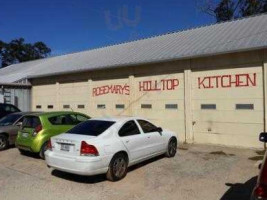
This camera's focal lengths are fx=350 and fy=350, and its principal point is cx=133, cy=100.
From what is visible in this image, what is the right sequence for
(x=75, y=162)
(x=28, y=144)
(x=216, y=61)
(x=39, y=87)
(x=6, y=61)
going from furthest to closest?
(x=6, y=61) < (x=39, y=87) < (x=216, y=61) < (x=28, y=144) < (x=75, y=162)

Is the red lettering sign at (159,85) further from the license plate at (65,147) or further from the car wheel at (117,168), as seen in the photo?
the license plate at (65,147)

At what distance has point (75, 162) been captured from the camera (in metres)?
8.01

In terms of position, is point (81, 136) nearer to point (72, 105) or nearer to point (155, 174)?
point (155, 174)

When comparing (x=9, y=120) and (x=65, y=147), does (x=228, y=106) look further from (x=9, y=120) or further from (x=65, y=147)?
Answer: (x=9, y=120)

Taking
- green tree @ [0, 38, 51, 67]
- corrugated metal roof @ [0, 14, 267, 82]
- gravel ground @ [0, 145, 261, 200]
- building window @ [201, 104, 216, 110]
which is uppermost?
green tree @ [0, 38, 51, 67]

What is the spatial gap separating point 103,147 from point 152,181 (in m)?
1.44

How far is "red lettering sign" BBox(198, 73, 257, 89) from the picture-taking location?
12414 millimetres

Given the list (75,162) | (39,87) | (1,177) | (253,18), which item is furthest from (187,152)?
(39,87)

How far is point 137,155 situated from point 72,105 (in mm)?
11323

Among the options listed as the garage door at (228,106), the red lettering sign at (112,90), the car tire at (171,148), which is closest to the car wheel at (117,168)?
the car tire at (171,148)

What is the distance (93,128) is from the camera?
29.3 ft

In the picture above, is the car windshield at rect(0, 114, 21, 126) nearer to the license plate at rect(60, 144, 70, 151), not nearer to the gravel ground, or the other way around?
the gravel ground

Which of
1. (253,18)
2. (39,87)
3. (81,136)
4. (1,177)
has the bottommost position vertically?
(1,177)

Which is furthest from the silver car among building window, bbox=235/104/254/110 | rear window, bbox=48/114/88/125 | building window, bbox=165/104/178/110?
building window, bbox=235/104/254/110
